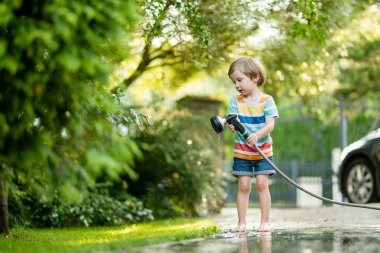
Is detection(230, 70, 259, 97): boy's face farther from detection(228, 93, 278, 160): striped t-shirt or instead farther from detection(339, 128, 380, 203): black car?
detection(339, 128, 380, 203): black car

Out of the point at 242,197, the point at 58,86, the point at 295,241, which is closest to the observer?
the point at 58,86

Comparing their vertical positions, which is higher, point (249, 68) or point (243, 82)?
point (249, 68)

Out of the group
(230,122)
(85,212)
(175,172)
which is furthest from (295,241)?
(175,172)

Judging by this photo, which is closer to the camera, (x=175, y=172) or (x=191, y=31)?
(x=191, y=31)

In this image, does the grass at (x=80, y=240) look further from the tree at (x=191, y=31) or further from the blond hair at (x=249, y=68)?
the tree at (x=191, y=31)

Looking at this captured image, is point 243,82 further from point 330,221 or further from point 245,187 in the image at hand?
point 330,221

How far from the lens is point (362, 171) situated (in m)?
10.2

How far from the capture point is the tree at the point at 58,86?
4.22m

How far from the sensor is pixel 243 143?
253 inches

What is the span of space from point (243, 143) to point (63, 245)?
6.11 ft

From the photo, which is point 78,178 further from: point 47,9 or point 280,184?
point 280,184

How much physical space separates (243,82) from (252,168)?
2.65 ft

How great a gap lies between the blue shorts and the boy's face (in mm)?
651

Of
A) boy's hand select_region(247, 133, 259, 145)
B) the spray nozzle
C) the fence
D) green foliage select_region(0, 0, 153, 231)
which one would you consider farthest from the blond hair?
the fence
